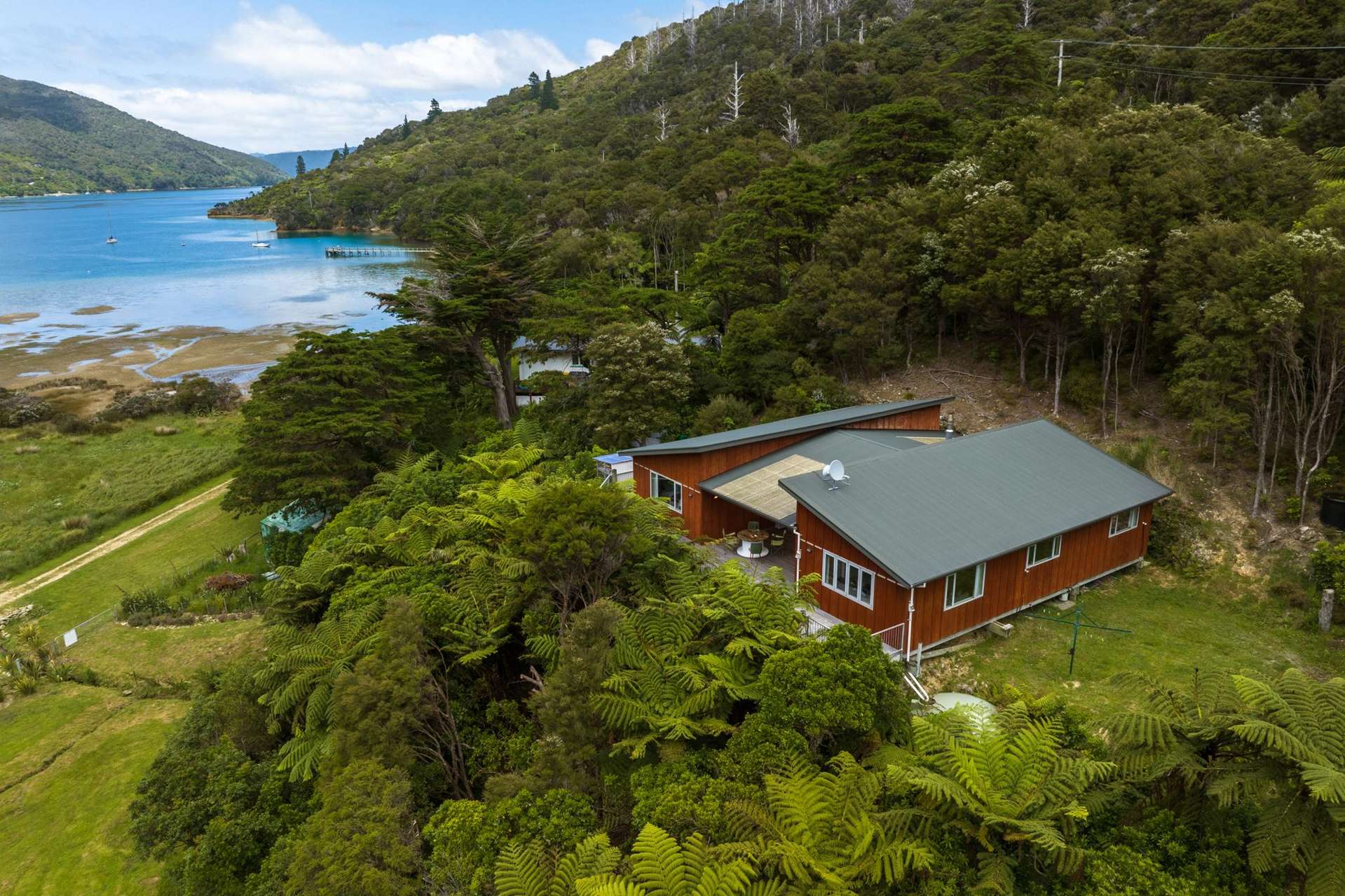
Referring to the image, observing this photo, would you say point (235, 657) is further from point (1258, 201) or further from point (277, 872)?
point (1258, 201)

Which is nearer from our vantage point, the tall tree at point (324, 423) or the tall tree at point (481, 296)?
the tall tree at point (324, 423)

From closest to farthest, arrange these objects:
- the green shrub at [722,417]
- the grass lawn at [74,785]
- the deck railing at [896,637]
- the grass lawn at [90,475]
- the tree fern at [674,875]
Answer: the tree fern at [674,875] → the grass lawn at [74,785] → the deck railing at [896,637] → the green shrub at [722,417] → the grass lawn at [90,475]

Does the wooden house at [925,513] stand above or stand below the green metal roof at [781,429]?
below

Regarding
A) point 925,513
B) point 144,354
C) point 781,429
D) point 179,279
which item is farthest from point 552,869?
point 179,279

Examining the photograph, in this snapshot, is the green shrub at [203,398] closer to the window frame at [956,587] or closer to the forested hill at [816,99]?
the forested hill at [816,99]

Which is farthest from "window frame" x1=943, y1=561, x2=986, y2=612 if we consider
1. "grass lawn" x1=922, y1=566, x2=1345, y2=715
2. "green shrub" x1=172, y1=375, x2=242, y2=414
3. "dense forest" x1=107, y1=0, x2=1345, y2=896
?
"green shrub" x1=172, y1=375, x2=242, y2=414

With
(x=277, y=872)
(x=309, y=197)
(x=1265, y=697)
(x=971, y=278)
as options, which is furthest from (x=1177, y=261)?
(x=309, y=197)

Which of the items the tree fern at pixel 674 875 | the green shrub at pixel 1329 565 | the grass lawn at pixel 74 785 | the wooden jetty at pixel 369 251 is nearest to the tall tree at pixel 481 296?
the grass lawn at pixel 74 785
